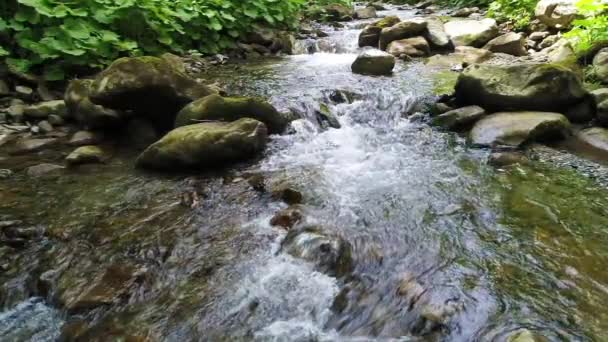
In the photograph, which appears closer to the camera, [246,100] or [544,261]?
[544,261]

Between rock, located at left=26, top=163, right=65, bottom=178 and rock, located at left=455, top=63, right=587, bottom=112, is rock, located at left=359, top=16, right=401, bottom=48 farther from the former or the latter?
rock, located at left=26, top=163, right=65, bottom=178

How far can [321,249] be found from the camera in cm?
358

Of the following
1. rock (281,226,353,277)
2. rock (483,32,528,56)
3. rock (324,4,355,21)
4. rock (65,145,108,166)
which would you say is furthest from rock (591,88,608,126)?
rock (324,4,355,21)

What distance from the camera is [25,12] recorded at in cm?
662

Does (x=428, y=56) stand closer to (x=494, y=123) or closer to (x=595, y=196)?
(x=494, y=123)

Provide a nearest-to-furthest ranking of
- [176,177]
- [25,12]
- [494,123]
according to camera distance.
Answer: [176,177] → [494,123] → [25,12]

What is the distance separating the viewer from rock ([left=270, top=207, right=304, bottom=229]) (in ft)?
13.3

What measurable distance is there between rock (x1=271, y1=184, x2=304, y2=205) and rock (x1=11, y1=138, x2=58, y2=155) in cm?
323

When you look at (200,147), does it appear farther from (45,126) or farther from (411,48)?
(411,48)

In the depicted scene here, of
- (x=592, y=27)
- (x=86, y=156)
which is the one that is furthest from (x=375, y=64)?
(x=86, y=156)

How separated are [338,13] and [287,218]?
42.9ft

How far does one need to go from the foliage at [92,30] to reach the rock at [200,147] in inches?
106

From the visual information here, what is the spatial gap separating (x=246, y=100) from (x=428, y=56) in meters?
5.85

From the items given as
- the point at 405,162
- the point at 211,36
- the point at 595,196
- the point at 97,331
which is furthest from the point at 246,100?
the point at 211,36
